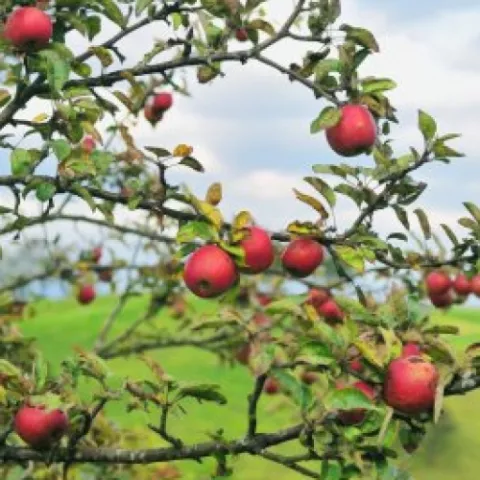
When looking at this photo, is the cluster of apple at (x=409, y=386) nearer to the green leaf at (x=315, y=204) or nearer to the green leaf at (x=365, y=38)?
the green leaf at (x=315, y=204)

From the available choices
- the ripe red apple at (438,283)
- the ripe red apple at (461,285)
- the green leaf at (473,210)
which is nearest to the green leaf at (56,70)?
the green leaf at (473,210)

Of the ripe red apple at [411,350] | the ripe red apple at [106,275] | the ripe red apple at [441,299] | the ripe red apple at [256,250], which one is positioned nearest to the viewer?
the ripe red apple at [411,350]

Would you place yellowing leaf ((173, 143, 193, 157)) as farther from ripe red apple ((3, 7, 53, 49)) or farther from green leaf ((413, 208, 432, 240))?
green leaf ((413, 208, 432, 240))

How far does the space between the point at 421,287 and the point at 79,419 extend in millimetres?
4038

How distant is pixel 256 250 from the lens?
3.37 m

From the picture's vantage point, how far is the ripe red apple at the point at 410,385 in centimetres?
282

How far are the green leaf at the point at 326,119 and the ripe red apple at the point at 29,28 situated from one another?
1019 millimetres

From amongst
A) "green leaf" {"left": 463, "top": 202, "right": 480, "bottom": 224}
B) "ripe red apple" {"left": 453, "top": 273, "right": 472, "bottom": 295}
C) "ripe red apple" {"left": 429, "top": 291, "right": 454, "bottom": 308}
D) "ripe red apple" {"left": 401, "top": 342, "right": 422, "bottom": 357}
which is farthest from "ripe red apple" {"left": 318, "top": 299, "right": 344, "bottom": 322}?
"ripe red apple" {"left": 401, "top": 342, "right": 422, "bottom": 357}

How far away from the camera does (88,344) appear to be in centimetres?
2184

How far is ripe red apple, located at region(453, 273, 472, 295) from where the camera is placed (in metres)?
6.92

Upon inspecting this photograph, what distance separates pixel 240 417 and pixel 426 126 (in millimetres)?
12219

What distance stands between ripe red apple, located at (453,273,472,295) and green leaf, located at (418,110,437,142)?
131 inches

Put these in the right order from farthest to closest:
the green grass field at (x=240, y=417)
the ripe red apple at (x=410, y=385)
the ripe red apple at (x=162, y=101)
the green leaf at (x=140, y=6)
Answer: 1. the green grass field at (x=240, y=417)
2. the ripe red apple at (x=162, y=101)
3. the green leaf at (x=140, y=6)
4. the ripe red apple at (x=410, y=385)

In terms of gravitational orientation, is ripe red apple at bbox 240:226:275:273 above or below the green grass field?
above
